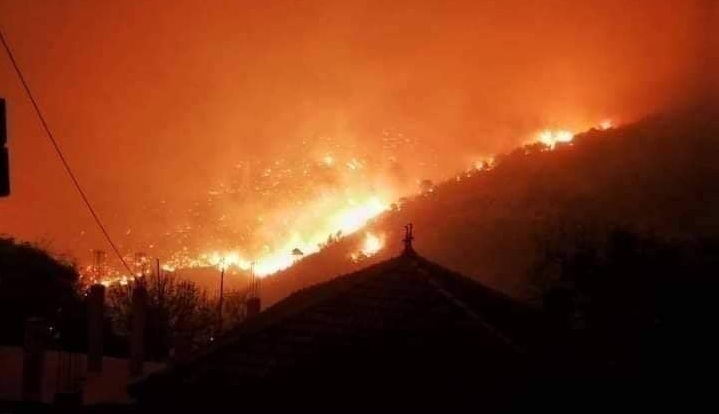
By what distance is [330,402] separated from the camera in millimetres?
12859

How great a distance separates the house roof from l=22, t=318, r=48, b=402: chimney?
10.0 metres

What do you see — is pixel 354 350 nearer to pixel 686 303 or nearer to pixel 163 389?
pixel 163 389

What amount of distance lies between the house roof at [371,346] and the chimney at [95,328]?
1246 centimetres

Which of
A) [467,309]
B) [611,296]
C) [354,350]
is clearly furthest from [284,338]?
[611,296]

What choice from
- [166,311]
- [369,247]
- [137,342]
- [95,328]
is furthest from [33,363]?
[369,247]

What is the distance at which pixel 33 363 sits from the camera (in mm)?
22953

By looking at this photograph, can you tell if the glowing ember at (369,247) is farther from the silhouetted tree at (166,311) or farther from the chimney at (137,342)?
the chimney at (137,342)

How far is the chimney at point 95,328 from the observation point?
2594 centimetres

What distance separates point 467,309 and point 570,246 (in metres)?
22.7

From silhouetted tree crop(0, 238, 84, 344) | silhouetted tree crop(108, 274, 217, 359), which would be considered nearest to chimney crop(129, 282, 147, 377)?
silhouetted tree crop(108, 274, 217, 359)

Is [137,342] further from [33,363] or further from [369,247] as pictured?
[369,247]

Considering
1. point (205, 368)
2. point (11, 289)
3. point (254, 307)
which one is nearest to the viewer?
point (205, 368)

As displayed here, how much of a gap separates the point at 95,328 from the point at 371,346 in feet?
49.4

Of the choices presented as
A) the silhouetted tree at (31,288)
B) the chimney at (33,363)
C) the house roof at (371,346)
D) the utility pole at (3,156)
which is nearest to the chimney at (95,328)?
the chimney at (33,363)
